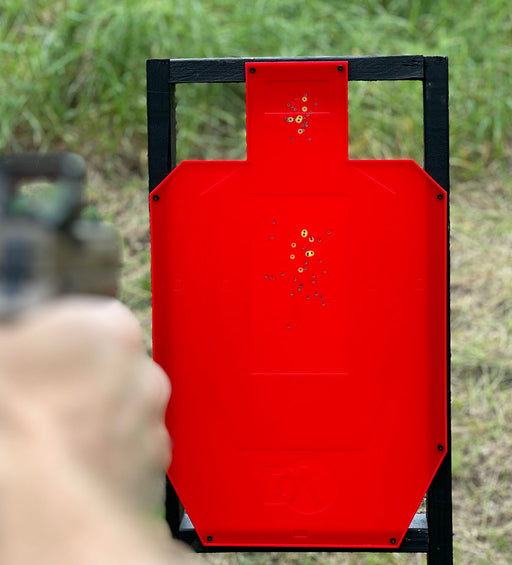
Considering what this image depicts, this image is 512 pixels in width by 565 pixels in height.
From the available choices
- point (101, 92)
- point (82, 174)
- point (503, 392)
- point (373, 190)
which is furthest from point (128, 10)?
point (82, 174)

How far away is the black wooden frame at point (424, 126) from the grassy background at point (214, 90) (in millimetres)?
1916

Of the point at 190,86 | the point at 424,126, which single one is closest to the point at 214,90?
the point at 190,86

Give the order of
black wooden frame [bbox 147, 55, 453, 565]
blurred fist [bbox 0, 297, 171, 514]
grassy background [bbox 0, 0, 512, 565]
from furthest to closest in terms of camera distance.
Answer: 1. grassy background [bbox 0, 0, 512, 565]
2. black wooden frame [bbox 147, 55, 453, 565]
3. blurred fist [bbox 0, 297, 171, 514]

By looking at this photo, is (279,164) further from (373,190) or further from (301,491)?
(301,491)

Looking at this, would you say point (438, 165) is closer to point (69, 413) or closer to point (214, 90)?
point (69, 413)

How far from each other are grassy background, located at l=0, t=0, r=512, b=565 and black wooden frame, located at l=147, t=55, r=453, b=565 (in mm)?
1916

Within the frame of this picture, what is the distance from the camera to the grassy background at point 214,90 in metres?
3.78

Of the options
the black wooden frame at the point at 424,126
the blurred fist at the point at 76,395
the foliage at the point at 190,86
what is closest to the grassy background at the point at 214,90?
the foliage at the point at 190,86

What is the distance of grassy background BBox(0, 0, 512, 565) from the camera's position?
12.4ft

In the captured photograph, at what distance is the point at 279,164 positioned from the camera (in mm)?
1602

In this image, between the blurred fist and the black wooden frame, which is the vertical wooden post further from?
the blurred fist

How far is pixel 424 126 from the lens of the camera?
161cm

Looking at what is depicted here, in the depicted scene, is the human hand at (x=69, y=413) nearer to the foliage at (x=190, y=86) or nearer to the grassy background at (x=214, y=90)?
the grassy background at (x=214, y=90)

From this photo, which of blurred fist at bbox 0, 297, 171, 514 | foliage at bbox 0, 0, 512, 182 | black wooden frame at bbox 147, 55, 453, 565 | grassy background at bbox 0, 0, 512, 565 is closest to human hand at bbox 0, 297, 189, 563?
blurred fist at bbox 0, 297, 171, 514
